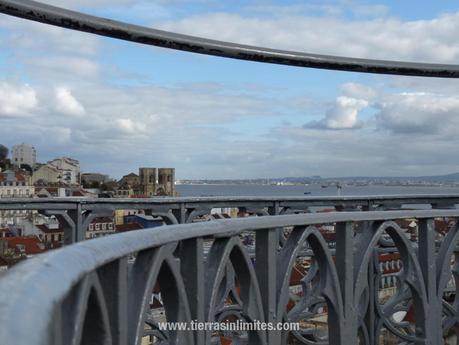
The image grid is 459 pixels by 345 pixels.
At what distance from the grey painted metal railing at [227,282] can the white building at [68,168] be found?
26.7 m

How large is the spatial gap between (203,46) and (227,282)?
145 centimetres

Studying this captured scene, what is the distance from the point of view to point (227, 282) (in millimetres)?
3305

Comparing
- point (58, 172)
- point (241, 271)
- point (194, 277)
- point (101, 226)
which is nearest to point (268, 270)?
point (241, 271)

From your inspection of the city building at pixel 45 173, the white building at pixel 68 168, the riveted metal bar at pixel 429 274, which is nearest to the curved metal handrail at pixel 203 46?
the riveted metal bar at pixel 429 274

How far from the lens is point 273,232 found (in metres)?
2.20

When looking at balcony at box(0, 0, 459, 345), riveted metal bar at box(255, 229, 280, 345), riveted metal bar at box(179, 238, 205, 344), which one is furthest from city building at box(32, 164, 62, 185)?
riveted metal bar at box(179, 238, 205, 344)

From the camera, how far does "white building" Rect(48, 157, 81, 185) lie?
31067mm

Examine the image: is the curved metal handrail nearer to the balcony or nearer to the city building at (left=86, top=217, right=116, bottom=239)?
the balcony

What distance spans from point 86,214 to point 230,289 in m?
1.65

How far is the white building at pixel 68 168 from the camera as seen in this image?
102 feet

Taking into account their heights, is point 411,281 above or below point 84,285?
below

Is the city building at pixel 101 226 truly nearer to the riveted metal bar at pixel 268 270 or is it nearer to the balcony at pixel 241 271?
the balcony at pixel 241 271

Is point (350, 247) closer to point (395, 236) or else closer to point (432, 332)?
point (395, 236)

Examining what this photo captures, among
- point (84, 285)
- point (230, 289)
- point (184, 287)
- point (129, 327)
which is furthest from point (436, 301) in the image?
point (84, 285)
